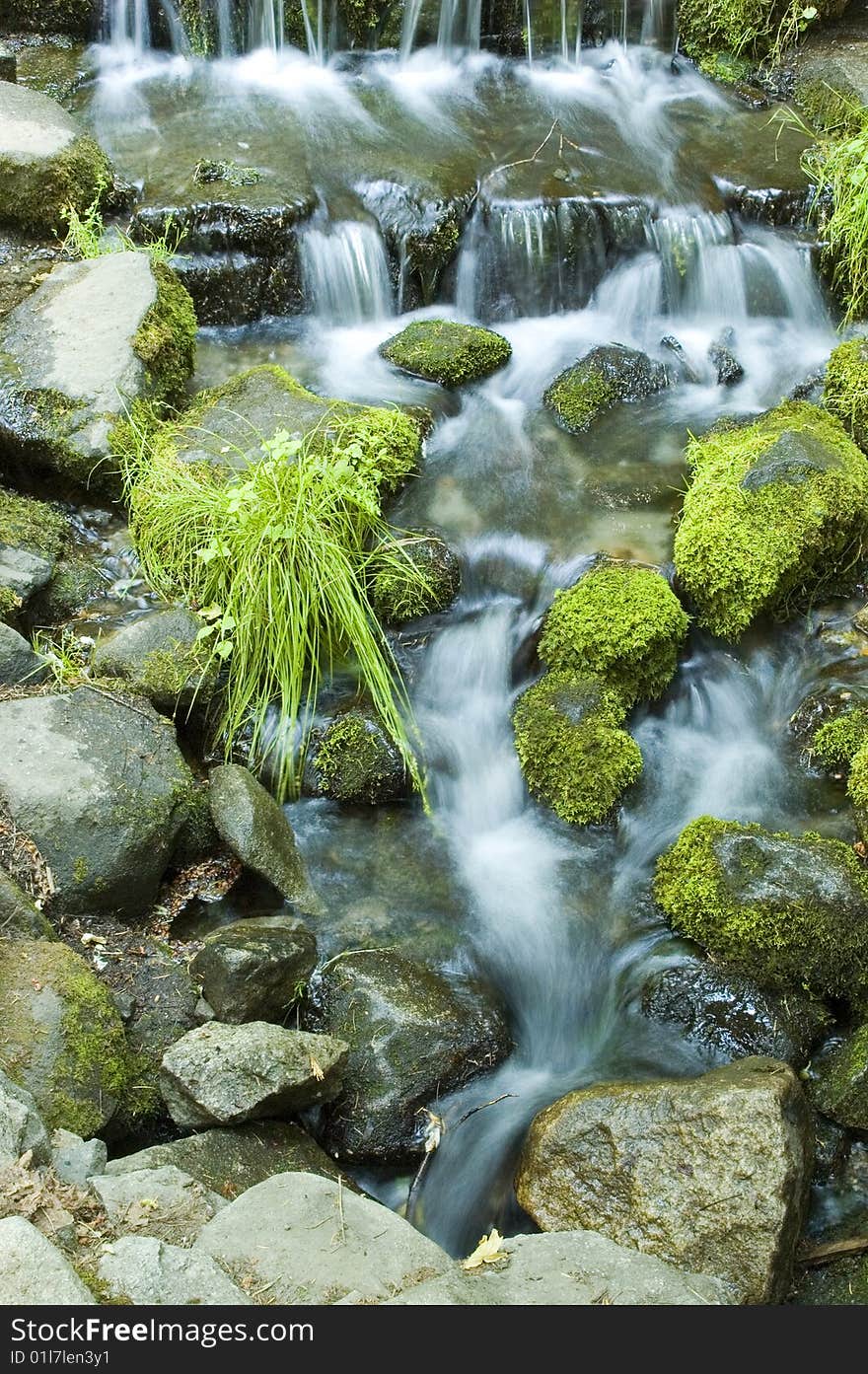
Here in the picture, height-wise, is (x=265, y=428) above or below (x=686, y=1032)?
above

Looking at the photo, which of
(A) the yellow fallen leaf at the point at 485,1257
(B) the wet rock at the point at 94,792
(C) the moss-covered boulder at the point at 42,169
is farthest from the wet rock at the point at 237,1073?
(C) the moss-covered boulder at the point at 42,169

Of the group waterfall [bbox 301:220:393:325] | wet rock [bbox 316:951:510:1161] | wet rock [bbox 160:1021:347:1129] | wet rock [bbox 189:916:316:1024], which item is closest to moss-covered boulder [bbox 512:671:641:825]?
wet rock [bbox 316:951:510:1161]

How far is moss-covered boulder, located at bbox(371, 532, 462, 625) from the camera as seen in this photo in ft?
17.7

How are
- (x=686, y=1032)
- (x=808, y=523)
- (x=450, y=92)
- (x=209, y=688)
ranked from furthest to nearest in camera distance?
(x=450, y=92) < (x=808, y=523) < (x=209, y=688) < (x=686, y=1032)

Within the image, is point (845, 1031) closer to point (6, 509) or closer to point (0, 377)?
point (6, 509)

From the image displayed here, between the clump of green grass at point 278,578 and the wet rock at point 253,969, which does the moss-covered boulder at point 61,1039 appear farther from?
the clump of green grass at point 278,578

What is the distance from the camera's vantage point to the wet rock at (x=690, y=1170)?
3.31 m

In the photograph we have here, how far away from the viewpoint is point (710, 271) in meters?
7.51

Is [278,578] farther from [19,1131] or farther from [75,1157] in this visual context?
[19,1131]

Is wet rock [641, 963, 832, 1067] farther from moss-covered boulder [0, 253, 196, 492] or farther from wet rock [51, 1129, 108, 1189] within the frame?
moss-covered boulder [0, 253, 196, 492]

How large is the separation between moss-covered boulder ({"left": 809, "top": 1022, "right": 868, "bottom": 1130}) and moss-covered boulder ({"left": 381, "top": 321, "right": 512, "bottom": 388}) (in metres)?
4.28

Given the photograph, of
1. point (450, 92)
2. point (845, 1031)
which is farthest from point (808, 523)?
point (450, 92)

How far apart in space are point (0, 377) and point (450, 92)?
490 centimetres

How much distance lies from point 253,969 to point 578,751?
5.73 feet
